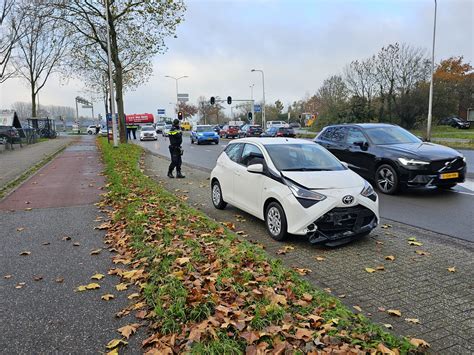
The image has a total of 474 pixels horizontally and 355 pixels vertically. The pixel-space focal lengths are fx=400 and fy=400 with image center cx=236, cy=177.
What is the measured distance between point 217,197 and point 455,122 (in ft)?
153

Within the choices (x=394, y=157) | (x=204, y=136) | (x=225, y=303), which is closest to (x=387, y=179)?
(x=394, y=157)

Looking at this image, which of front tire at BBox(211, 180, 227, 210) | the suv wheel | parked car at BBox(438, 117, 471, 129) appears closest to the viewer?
front tire at BBox(211, 180, 227, 210)

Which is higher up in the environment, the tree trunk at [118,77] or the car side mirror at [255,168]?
the tree trunk at [118,77]

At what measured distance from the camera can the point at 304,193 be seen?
552 centimetres

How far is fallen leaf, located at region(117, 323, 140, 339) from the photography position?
3.28 meters

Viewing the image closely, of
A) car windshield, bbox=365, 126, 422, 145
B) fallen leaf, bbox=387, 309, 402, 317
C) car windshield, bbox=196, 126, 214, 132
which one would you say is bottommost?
fallen leaf, bbox=387, 309, 402, 317

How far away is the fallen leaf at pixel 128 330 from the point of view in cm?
328

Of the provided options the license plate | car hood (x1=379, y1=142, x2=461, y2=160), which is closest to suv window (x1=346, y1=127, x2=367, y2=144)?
car hood (x1=379, y1=142, x2=461, y2=160)

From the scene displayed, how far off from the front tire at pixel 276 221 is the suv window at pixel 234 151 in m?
1.67

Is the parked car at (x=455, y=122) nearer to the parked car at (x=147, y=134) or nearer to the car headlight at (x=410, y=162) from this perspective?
the parked car at (x=147, y=134)

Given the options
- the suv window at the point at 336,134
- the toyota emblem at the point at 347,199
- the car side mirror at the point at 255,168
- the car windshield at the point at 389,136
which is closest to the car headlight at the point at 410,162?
the car windshield at the point at 389,136

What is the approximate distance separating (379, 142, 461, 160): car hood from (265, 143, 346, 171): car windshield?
308cm

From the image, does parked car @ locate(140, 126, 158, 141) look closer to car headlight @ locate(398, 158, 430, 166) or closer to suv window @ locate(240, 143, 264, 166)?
car headlight @ locate(398, 158, 430, 166)

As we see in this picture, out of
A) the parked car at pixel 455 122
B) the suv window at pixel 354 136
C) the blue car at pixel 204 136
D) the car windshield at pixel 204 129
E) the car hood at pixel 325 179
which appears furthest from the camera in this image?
the parked car at pixel 455 122
